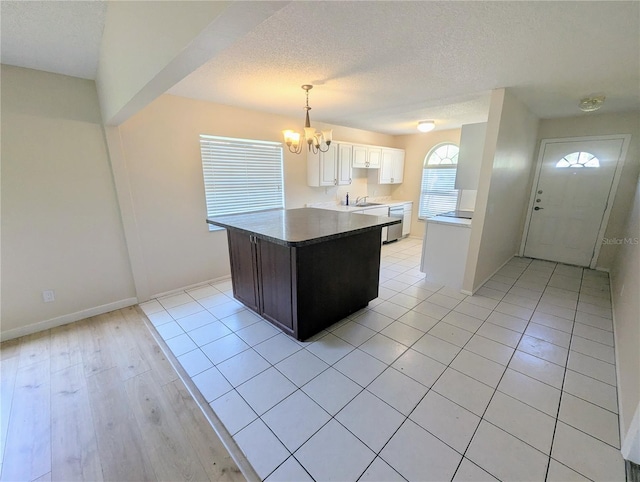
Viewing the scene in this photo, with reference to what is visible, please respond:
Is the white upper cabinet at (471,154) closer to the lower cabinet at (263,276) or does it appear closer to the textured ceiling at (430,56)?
the textured ceiling at (430,56)

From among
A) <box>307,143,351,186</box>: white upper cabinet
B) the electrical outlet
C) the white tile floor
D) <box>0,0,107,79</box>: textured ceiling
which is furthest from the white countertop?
the electrical outlet

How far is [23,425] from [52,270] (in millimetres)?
1497

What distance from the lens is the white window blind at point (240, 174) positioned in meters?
3.39

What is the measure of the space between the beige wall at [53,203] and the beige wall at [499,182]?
4050mm

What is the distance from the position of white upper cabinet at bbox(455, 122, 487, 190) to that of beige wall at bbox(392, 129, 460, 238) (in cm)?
239

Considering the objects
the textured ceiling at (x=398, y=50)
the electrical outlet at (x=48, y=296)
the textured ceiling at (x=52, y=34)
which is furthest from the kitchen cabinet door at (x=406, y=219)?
the electrical outlet at (x=48, y=296)

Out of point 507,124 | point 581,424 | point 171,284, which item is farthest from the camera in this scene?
point 171,284

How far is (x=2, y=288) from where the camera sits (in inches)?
92.2

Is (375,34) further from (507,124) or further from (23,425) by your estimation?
(23,425)

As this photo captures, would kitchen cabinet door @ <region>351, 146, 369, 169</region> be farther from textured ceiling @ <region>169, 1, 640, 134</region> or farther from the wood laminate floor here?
the wood laminate floor

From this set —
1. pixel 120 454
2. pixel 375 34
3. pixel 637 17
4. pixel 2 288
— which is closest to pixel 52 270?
pixel 2 288

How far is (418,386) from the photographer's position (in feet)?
6.05

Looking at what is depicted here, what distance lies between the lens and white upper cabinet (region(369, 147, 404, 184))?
5512 mm

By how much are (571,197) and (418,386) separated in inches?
173
